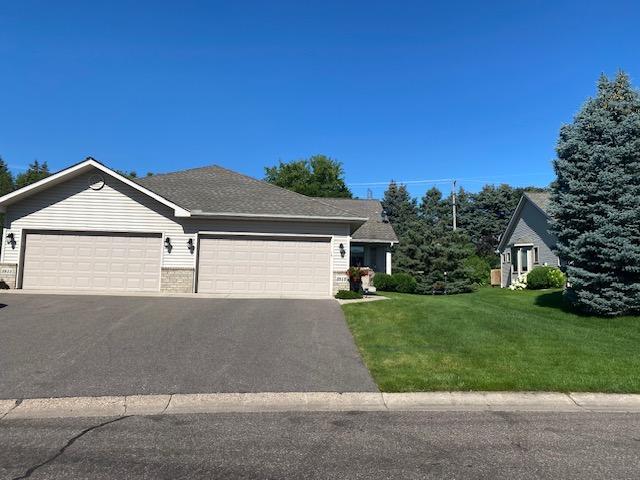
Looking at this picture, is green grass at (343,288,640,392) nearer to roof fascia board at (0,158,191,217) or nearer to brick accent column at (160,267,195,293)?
brick accent column at (160,267,195,293)

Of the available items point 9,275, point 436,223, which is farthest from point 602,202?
point 436,223

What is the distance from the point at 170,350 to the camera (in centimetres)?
857

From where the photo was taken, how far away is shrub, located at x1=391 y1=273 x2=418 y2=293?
82.6ft

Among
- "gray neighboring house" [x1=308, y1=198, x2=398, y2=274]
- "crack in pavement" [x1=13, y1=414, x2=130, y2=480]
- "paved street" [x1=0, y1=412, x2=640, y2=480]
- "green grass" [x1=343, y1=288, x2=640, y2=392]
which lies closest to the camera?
"crack in pavement" [x1=13, y1=414, x2=130, y2=480]

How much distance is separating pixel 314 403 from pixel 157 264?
39.9ft

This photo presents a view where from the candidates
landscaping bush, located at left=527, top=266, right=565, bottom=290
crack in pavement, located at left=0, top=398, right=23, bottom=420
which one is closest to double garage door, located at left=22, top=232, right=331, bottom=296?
crack in pavement, located at left=0, top=398, right=23, bottom=420

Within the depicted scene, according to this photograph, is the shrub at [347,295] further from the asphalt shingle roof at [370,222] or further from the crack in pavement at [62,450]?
the crack in pavement at [62,450]

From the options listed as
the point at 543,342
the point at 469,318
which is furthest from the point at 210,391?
the point at 469,318

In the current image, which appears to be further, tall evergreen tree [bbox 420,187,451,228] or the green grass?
tall evergreen tree [bbox 420,187,451,228]

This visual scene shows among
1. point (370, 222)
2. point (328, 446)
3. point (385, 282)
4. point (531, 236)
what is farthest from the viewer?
point (370, 222)

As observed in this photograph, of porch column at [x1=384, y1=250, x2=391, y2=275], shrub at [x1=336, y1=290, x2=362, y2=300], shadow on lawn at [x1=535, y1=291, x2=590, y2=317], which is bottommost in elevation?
shadow on lawn at [x1=535, y1=291, x2=590, y2=317]

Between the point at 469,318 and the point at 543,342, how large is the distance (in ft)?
8.46

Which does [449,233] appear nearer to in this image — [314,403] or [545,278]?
[545,278]

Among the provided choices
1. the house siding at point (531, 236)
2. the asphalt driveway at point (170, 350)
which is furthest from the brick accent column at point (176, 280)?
the house siding at point (531, 236)
